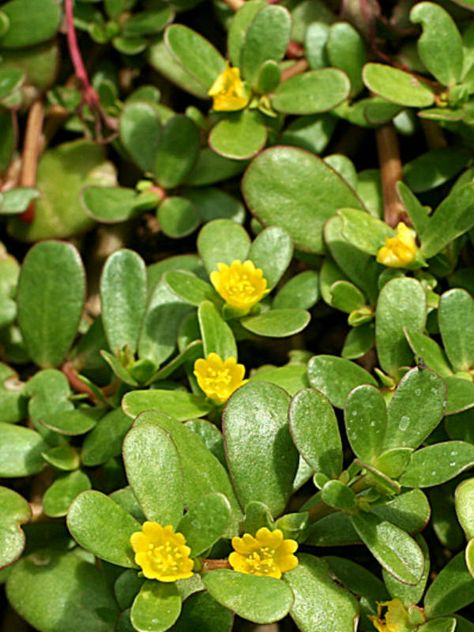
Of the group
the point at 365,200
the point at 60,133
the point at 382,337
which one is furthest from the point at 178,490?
the point at 60,133

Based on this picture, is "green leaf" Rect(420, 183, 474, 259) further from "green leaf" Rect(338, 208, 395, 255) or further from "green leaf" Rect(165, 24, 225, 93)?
"green leaf" Rect(165, 24, 225, 93)

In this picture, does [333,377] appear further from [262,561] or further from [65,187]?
[65,187]

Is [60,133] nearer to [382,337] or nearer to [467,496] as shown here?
[382,337]

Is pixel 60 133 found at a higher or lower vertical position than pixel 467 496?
lower

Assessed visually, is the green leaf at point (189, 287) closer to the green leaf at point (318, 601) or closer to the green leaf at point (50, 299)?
the green leaf at point (50, 299)

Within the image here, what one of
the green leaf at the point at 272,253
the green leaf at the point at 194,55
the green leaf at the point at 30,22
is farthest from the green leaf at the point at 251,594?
the green leaf at the point at 30,22

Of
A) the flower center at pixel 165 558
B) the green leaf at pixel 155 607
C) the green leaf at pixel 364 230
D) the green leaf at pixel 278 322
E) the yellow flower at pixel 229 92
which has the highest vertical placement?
the yellow flower at pixel 229 92
